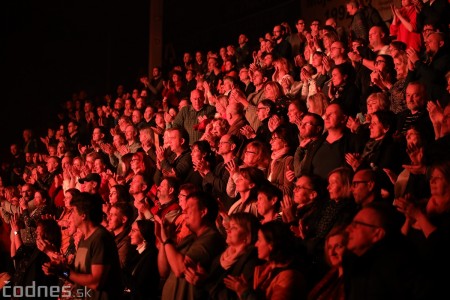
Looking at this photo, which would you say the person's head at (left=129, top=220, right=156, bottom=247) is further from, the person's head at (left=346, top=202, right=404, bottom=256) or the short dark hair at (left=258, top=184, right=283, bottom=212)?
the person's head at (left=346, top=202, right=404, bottom=256)

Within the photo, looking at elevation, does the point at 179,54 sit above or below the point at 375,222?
above

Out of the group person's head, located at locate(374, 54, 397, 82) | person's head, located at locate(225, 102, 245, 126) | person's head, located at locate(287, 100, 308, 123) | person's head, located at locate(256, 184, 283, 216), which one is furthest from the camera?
person's head, located at locate(225, 102, 245, 126)

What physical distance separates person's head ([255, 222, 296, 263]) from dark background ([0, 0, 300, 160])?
1336cm

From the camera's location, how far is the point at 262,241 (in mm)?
3916

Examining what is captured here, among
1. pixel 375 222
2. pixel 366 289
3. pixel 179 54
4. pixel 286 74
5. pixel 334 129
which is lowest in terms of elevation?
pixel 366 289

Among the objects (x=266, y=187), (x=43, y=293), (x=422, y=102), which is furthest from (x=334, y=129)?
(x=43, y=293)

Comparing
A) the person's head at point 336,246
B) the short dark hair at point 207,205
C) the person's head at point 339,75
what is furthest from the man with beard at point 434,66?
the person's head at point 336,246

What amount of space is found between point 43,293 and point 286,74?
4.65 m

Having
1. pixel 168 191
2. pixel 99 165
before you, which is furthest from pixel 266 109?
pixel 99 165

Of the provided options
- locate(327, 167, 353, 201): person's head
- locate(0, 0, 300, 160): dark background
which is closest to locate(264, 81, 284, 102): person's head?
locate(327, 167, 353, 201): person's head

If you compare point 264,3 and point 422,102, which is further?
point 264,3

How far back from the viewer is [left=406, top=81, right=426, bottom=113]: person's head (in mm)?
5832

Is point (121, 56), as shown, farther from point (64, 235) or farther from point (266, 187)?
point (266, 187)

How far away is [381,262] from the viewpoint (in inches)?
133
